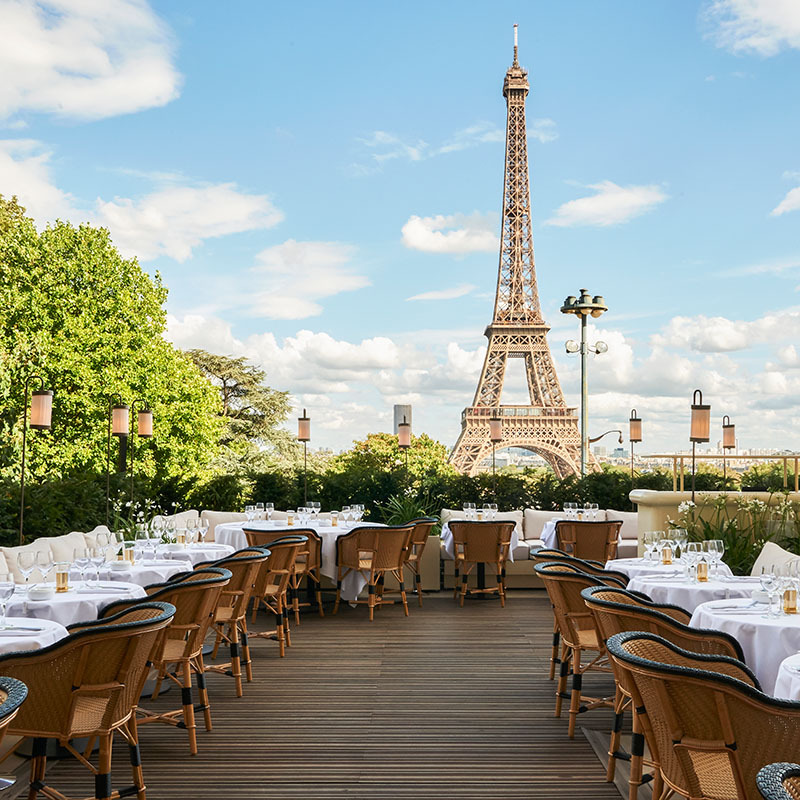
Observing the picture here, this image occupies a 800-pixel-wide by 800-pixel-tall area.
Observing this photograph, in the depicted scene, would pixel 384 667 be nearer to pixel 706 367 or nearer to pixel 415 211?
pixel 706 367

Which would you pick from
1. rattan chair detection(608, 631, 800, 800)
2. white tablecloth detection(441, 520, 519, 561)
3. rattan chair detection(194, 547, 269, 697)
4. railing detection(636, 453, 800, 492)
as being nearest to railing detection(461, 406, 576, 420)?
railing detection(636, 453, 800, 492)

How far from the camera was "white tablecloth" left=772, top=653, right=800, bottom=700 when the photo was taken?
261 cm

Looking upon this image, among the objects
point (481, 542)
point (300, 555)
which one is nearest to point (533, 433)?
point (481, 542)

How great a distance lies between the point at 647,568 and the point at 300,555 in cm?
346

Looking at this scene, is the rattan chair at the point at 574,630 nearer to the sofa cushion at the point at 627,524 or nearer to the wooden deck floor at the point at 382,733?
the wooden deck floor at the point at 382,733

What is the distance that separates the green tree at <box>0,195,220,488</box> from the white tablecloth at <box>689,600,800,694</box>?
13039 millimetres

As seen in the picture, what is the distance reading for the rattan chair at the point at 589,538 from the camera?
848 centimetres

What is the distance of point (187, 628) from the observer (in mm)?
4059

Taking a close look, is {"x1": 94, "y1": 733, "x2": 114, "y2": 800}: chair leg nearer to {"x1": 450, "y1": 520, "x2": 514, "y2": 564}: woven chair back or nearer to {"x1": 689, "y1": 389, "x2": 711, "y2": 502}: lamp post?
{"x1": 450, "y1": 520, "x2": 514, "y2": 564}: woven chair back

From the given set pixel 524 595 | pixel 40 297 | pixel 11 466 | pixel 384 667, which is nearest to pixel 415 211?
pixel 40 297

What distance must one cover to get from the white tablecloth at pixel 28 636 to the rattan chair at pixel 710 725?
85.9 inches

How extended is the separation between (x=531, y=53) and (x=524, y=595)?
78.7ft

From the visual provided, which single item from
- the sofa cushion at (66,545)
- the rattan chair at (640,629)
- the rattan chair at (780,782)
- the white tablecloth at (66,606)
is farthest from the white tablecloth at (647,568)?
the sofa cushion at (66,545)

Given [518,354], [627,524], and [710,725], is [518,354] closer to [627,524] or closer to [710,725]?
[627,524]
